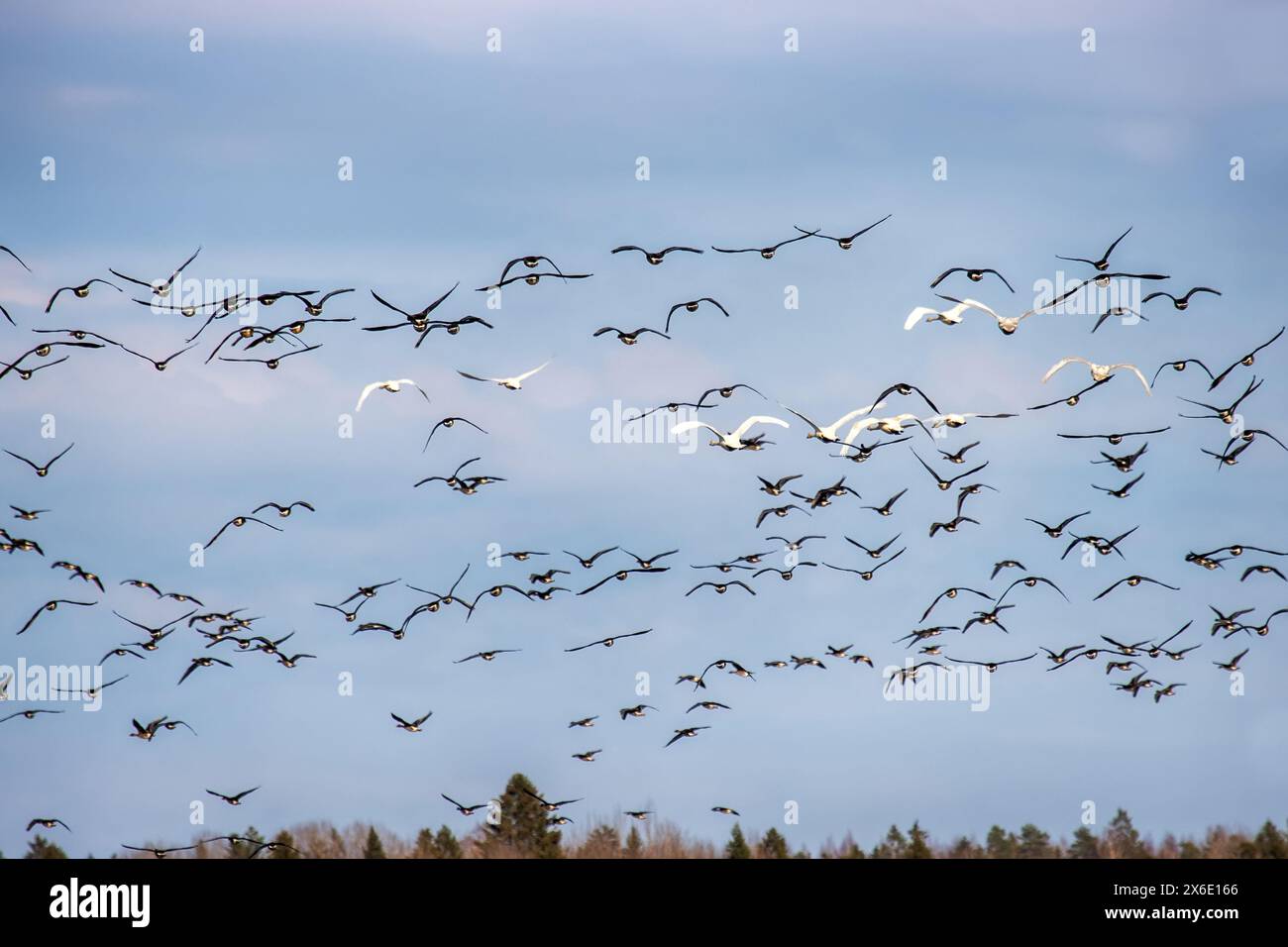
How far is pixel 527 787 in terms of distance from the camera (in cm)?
10325
